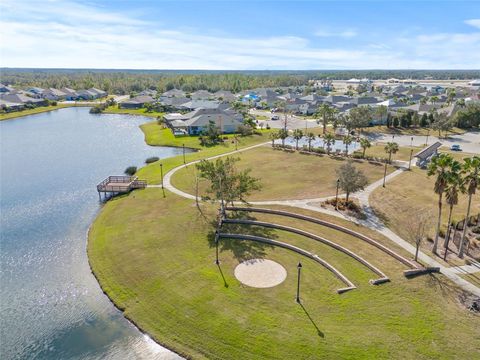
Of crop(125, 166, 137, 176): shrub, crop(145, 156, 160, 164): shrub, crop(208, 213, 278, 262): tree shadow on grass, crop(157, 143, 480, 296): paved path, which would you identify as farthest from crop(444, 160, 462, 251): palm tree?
crop(145, 156, 160, 164): shrub

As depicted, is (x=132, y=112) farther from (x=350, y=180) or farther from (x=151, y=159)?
(x=350, y=180)

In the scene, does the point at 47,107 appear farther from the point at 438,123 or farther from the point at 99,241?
the point at 438,123

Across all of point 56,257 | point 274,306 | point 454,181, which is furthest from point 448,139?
point 56,257

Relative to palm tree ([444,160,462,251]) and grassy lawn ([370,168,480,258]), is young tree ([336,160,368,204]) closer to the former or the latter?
grassy lawn ([370,168,480,258])

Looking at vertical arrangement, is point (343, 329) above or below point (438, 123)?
below

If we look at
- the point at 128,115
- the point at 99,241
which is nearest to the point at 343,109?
the point at 128,115

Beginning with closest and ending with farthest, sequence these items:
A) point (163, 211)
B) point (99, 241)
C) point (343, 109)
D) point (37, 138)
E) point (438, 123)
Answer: point (99, 241) → point (163, 211) → point (438, 123) → point (37, 138) → point (343, 109)

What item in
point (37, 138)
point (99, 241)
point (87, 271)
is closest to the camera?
point (87, 271)

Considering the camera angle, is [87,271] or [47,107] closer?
[87,271]
